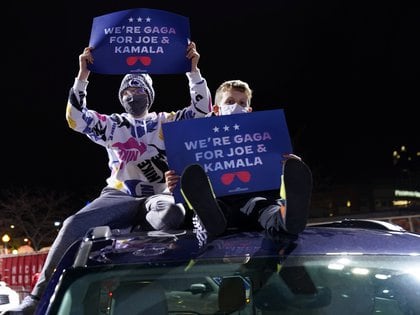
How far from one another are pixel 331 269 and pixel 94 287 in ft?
3.01

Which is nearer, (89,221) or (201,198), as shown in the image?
(201,198)

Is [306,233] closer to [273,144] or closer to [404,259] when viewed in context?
[404,259]

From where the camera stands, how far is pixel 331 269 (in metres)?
2.08

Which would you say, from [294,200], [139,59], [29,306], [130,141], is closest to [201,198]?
[294,200]

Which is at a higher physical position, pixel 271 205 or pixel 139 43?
pixel 139 43

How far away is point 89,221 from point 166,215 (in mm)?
564

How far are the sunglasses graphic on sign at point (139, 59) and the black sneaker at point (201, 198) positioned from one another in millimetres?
1772

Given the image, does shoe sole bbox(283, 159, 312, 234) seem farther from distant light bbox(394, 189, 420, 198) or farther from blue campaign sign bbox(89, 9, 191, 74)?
distant light bbox(394, 189, 420, 198)

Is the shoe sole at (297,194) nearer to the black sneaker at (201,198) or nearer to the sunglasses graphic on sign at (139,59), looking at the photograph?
the black sneaker at (201,198)

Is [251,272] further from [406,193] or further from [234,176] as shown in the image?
[406,193]

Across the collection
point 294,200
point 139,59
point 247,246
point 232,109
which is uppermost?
point 139,59

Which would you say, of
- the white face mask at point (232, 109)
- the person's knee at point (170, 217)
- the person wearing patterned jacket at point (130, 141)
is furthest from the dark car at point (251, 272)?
the white face mask at point (232, 109)

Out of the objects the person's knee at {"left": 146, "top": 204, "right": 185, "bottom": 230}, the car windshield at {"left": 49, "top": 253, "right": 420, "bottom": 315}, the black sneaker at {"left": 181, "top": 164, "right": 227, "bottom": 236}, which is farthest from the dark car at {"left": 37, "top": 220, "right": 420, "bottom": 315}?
the person's knee at {"left": 146, "top": 204, "right": 185, "bottom": 230}

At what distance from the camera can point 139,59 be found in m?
4.09
